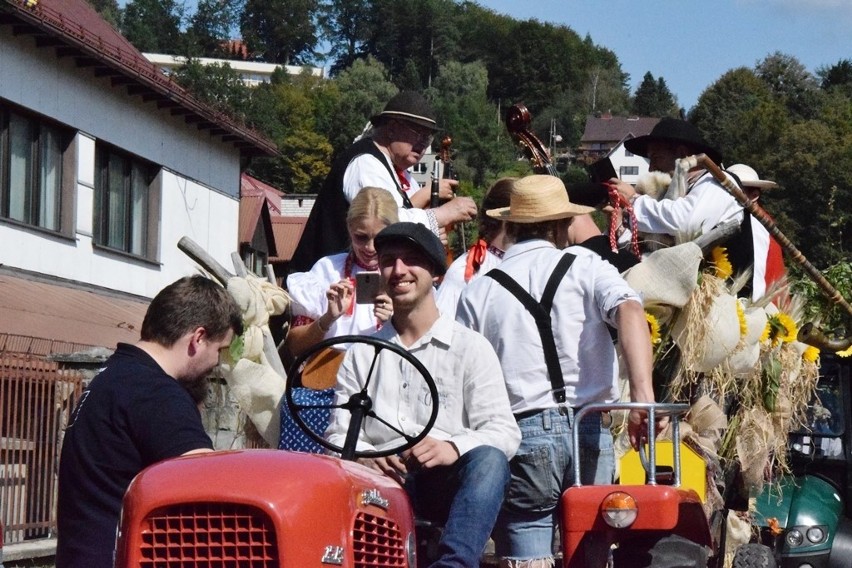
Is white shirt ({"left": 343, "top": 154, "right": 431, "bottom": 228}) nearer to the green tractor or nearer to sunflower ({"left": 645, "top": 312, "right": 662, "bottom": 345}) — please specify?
sunflower ({"left": 645, "top": 312, "right": 662, "bottom": 345})

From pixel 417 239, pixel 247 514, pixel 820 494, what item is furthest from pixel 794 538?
pixel 247 514

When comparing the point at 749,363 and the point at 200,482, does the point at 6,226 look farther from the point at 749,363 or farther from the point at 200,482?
the point at 200,482

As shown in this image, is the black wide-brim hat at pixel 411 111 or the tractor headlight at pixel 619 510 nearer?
the tractor headlight at pixel 619 510

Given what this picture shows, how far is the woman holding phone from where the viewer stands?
6691mm

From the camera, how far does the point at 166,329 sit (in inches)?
202

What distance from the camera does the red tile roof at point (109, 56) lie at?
76.5ft

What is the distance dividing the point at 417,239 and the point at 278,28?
506 ft

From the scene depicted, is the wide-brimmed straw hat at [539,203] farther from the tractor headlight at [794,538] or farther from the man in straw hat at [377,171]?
the tractor headlight at [794,538]

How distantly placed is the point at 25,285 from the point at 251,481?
A: 19.7 meters

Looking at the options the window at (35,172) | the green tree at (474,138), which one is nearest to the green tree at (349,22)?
the green tree at (474,138)

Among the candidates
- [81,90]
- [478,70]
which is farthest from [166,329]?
[478,70]

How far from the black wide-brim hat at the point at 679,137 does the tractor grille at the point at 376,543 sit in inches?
154

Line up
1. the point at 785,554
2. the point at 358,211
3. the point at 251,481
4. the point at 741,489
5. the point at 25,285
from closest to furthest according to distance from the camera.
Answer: the point at 251,481 → the point at 358,211 → the point at 741,489 → the point at 785,554 → the point at 25,285

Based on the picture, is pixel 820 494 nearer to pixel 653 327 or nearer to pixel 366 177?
pixel 653 327
